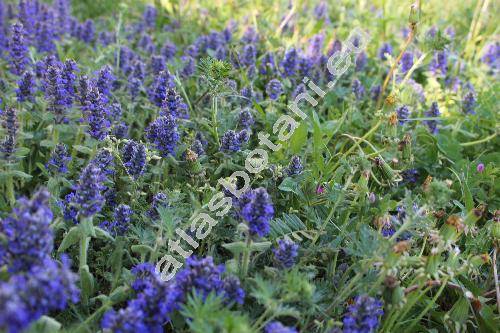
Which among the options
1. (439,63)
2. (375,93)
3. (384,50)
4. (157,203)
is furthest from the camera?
(384,50)

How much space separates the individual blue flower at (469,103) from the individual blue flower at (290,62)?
3.76 feet

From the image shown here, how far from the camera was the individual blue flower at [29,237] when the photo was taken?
67.1 inches

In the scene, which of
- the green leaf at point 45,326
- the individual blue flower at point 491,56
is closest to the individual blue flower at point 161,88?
the green leaf at point 45,326

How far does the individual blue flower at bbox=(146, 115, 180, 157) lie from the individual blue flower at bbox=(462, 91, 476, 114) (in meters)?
2.10

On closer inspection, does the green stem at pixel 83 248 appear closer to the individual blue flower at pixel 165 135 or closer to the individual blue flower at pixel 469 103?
the individual blue flower at pixel 165 135

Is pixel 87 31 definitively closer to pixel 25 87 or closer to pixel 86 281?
pixel 25 87

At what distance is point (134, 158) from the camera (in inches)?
102

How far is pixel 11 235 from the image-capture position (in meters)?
1.76

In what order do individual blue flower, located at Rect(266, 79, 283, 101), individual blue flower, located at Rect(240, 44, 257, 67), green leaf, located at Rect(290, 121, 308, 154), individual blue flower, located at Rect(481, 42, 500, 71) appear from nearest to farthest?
green leaf, located at Rect(290, 121, 308, 154) < individual blue flower, located at Rect(266, 79, 283, 101) < individual blue flower, located at Rect(240, 44, 257, 67) < individual blue flower, located at Rect(481, 42, 500, 71)

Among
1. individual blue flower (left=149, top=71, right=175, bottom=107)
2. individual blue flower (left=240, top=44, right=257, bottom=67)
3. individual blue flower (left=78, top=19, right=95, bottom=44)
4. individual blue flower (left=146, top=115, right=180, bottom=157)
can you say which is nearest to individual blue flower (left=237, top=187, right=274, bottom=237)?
individual blue flower (left=146, top=115, right=180, bottom=157)

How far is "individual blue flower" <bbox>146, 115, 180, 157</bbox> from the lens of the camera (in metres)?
2.72

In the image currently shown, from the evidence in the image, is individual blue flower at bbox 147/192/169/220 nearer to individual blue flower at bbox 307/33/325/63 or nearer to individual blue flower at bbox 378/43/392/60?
individual blue flower at bbox 307/33/325/63

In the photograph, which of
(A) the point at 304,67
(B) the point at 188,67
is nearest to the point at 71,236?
(B) the point at 188,67

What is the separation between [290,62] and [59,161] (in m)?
1.78
